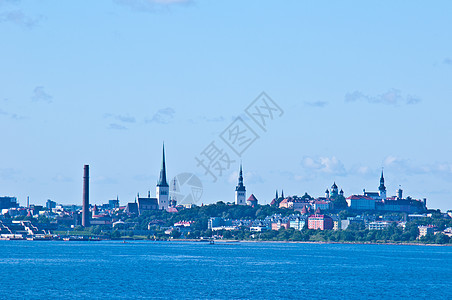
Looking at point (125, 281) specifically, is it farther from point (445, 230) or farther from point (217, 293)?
point (445, 230)

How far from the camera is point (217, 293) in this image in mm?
62156

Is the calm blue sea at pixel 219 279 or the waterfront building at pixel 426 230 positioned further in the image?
the waterfront building at pixel 426 230

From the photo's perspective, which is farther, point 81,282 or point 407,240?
point 407,240

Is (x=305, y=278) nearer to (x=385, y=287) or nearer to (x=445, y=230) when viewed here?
(x=385, y=287)

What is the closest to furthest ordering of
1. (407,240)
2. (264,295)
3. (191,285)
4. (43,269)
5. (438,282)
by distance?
(264,295) < (191,285) < (438,282) < (43,269) < (407,240)

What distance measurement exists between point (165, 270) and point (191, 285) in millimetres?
16286

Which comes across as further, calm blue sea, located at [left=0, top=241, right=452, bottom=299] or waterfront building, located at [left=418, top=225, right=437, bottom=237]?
waterfront building, located at [left=418, top=225, right=437, bottom=237]

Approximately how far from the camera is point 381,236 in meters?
192

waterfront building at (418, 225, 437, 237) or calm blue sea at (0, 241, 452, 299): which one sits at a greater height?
waterfront building at (418, 225, 437, 237)

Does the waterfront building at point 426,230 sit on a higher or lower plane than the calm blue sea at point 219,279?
higher

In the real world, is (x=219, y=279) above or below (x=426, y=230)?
below

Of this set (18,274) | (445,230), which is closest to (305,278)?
(18,274)

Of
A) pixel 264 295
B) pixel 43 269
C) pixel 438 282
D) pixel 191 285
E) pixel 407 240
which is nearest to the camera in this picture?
pixel 264 295

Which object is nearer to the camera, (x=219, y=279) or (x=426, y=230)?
(x=219, y=279)
